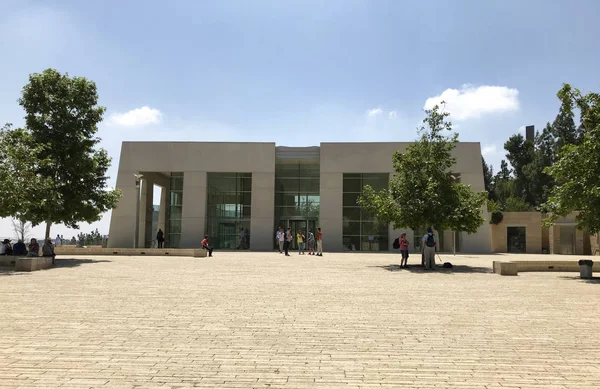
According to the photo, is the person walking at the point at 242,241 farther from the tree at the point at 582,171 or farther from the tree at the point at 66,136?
the tree at the point at 582,171

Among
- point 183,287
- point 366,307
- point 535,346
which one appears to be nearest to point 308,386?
point 535,346

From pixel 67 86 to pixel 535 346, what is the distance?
21.9 meters

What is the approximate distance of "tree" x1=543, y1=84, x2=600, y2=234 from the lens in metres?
17.2

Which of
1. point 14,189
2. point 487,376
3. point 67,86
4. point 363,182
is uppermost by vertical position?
point 67,86

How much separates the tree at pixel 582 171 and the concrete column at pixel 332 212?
63.2 ft

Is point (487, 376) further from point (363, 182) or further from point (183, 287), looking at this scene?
point (363, 182)

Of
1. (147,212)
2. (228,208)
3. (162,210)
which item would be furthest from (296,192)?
(162,210)

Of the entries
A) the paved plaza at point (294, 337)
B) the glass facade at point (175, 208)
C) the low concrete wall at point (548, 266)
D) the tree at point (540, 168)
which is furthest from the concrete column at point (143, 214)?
the tree at point (540, 168)

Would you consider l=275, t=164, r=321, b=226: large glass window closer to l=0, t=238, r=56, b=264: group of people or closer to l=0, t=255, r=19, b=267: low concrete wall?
l=0, t=238, r=56, b=264: group of people

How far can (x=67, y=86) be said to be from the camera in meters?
22.2

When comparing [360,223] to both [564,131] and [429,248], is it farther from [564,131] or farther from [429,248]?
[564,131]

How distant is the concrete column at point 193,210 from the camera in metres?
37.5

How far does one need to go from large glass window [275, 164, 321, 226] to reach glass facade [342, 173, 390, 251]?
260cm

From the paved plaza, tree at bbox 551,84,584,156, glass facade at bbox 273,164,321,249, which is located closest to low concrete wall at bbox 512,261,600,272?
the paved plaza
